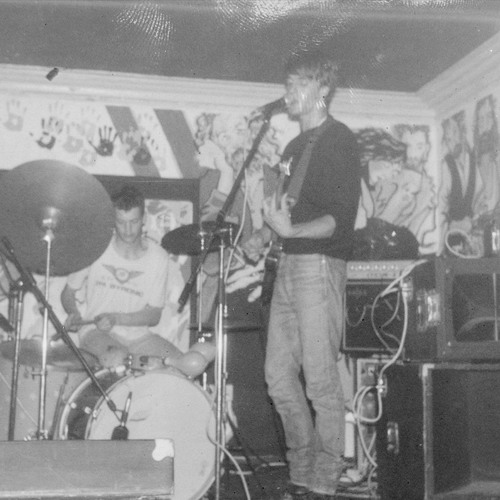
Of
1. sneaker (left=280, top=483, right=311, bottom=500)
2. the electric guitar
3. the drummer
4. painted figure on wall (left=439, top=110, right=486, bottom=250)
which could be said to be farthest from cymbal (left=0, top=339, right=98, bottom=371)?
painted figure on wall (left=439, top=110, right=486, bottom=250)

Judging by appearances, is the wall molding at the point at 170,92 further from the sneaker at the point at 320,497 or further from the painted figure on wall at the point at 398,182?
the sneaker at the point at 320,497

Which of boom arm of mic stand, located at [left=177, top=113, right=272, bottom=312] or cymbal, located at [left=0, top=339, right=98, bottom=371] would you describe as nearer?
boom arm of mic stand, located at [left=177, top=113, right=272, bottom=312]

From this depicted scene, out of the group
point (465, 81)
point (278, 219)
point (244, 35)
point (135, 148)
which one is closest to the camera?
point (278, 219)

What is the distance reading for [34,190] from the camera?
3500 mm

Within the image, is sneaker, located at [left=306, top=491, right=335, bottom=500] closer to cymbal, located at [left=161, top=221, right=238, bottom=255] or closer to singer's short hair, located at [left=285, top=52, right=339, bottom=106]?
cymbal, located at [left=161, top=221, right=238, bottom=255]

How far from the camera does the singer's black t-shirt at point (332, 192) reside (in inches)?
128

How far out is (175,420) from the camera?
352 centimetres

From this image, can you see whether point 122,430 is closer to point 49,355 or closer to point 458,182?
point 49,355

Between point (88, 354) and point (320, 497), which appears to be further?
point (88, 354)

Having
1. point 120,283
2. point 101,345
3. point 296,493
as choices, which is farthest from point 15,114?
point 296,493

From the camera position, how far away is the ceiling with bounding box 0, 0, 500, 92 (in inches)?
160

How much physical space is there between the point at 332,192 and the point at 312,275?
0.37 meters

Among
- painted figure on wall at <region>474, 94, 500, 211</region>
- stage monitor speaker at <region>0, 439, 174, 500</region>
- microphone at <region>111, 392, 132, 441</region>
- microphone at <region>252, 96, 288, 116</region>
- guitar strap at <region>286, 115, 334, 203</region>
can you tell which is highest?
painted figure on wall at <region>474, 94, 500, 211</region>

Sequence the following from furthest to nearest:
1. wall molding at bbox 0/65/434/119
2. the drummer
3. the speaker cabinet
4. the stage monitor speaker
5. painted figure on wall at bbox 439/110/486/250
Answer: wall molding at bbox 0/65/434/119 < painted figure on wall at bbox 439/110/486/250 < the drummer < the speaker cabinet < the stage monitor speaker
